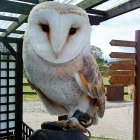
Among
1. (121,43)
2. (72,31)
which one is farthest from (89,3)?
(72,31)

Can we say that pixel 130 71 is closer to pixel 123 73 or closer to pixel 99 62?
pixel 123 73

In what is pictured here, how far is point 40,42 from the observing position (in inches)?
38.2

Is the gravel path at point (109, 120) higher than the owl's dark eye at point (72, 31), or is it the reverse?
the owl's dark eye at point (72, 31)

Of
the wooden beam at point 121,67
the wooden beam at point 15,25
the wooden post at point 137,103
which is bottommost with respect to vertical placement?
the wooden post at point 137,103

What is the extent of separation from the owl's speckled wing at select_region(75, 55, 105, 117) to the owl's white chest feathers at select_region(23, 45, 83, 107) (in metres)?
0.02

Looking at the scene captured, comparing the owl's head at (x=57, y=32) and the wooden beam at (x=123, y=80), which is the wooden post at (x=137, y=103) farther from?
the owl's head at (x=57, y=32)

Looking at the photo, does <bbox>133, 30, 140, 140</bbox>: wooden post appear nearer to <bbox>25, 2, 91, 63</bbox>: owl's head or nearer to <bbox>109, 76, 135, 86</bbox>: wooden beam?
<bbox>109, 76, 135, 86</bbox>: wooden beam

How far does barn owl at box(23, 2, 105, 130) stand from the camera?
37.0 inches

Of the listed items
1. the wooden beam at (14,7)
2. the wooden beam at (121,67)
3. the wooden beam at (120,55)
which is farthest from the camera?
the wooden beam at (120,55)

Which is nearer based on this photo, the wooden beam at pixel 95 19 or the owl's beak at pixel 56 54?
the owl's beak at pixel 56 54

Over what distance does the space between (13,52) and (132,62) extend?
126 centimetres

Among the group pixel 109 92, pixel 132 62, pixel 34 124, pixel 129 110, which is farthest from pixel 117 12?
pixel 109 92

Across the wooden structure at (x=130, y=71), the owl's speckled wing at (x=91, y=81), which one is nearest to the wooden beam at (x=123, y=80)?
the wooden structure at (x=130, y=71)

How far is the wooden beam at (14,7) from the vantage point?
186cm
